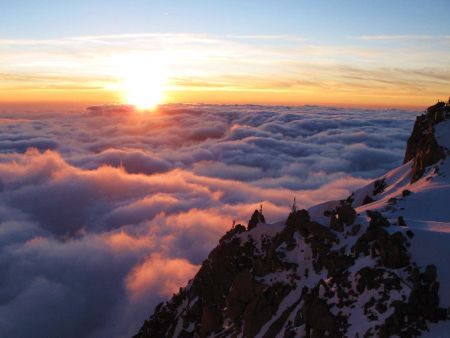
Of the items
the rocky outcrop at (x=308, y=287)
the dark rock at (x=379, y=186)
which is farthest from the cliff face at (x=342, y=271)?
the dark rock at (x=379, y=186)

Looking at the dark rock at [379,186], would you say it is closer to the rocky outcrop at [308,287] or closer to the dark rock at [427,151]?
the dark rock at [427,151]

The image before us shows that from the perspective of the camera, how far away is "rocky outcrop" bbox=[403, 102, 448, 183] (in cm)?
5662

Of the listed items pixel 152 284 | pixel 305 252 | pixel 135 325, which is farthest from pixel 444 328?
pixel 152 284

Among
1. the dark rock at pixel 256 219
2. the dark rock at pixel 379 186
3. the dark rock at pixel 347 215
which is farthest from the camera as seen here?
the dark rock at pixel 256 219

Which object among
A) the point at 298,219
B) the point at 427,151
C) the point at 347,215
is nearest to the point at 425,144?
the point at 427,151

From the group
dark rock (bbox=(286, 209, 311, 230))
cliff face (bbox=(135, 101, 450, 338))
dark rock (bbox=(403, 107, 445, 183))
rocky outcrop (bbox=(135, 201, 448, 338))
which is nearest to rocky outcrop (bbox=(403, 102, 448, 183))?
dark rock (bbox=(403, 107, 445, 183))

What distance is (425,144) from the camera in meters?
60.8

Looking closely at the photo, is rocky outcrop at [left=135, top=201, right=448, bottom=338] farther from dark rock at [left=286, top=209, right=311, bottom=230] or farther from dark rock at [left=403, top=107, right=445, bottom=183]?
dark rock at [left=403, top=107, right=445, bottom=183]

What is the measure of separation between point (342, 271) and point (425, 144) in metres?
32.6

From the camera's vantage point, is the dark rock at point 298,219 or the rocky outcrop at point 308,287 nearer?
the rocky outcrop at point 308,287

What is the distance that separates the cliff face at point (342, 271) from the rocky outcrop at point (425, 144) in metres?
0.20

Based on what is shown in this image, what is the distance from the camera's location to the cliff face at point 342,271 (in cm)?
3089

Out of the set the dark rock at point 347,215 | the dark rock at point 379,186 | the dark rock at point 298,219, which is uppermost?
the dark rock at point 347,215

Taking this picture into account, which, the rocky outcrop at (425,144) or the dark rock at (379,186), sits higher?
the rocky outcrop at (425,144)
